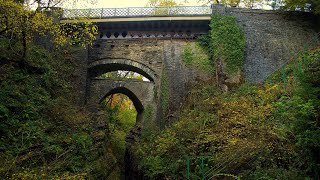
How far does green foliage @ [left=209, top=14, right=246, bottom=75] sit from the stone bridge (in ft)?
1.61

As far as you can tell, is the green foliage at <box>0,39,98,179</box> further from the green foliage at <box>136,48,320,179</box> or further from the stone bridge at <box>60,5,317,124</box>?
the stone bridge at <box>60,5,317,124</box>

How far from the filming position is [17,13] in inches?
353

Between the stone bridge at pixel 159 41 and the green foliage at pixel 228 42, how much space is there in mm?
489

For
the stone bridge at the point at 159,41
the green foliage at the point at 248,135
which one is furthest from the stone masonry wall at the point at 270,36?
the green foliage at the point at 248,135

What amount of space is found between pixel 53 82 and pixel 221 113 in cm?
662

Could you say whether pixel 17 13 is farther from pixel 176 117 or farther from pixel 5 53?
pixel 176 117

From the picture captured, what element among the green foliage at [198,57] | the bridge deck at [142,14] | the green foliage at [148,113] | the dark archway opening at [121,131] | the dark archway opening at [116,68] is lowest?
the dark archway opening at [121,131]

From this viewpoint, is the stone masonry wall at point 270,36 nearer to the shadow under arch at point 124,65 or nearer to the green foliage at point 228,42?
the green foliage at point 228,42

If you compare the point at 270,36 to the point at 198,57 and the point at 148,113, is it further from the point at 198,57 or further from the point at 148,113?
the point at 148,113

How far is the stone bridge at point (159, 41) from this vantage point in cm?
1555

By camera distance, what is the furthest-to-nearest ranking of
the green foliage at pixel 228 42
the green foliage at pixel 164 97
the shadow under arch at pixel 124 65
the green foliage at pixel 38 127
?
1. the shadow under arch at pixel 124 65
2. the green foliage at pixel 228 42
3. the green foliage at pixel 164 97
4. the green foliage at pixel 38 127

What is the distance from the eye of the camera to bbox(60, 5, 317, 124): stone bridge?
15555mm

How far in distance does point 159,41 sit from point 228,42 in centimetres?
378

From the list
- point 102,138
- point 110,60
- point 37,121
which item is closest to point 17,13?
point 37,121
